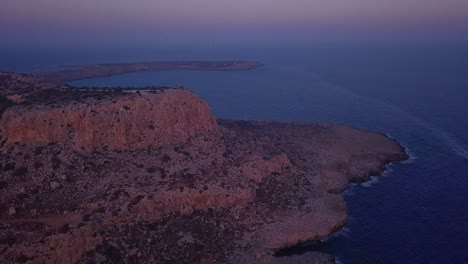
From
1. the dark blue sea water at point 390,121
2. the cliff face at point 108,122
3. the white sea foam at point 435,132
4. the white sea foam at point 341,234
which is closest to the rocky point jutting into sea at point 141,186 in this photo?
the cliff face at point 108,122

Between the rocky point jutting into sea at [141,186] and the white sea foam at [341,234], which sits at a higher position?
the rocky point jutting into sea at [141,186]

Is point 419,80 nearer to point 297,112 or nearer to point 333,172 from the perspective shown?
point 297,112

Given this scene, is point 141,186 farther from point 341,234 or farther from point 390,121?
point 390,121

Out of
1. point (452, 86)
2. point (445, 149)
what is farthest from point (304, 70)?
point (445, 149)

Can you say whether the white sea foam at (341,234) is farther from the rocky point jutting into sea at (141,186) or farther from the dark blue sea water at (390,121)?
the rocky point jutting into sea at (141,186)

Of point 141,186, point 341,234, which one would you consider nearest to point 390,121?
point 341,234

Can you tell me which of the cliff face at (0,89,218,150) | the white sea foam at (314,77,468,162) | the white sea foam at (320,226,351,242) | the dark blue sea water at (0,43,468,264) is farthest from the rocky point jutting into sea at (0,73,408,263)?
the white sea foam at (314,77,468,162)

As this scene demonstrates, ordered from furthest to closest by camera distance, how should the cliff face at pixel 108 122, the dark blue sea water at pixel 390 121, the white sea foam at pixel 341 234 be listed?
the white sea foam at pixel 341 234
the cliff face at pixel 108 122
the dark blue sea water at pixel 390 121
